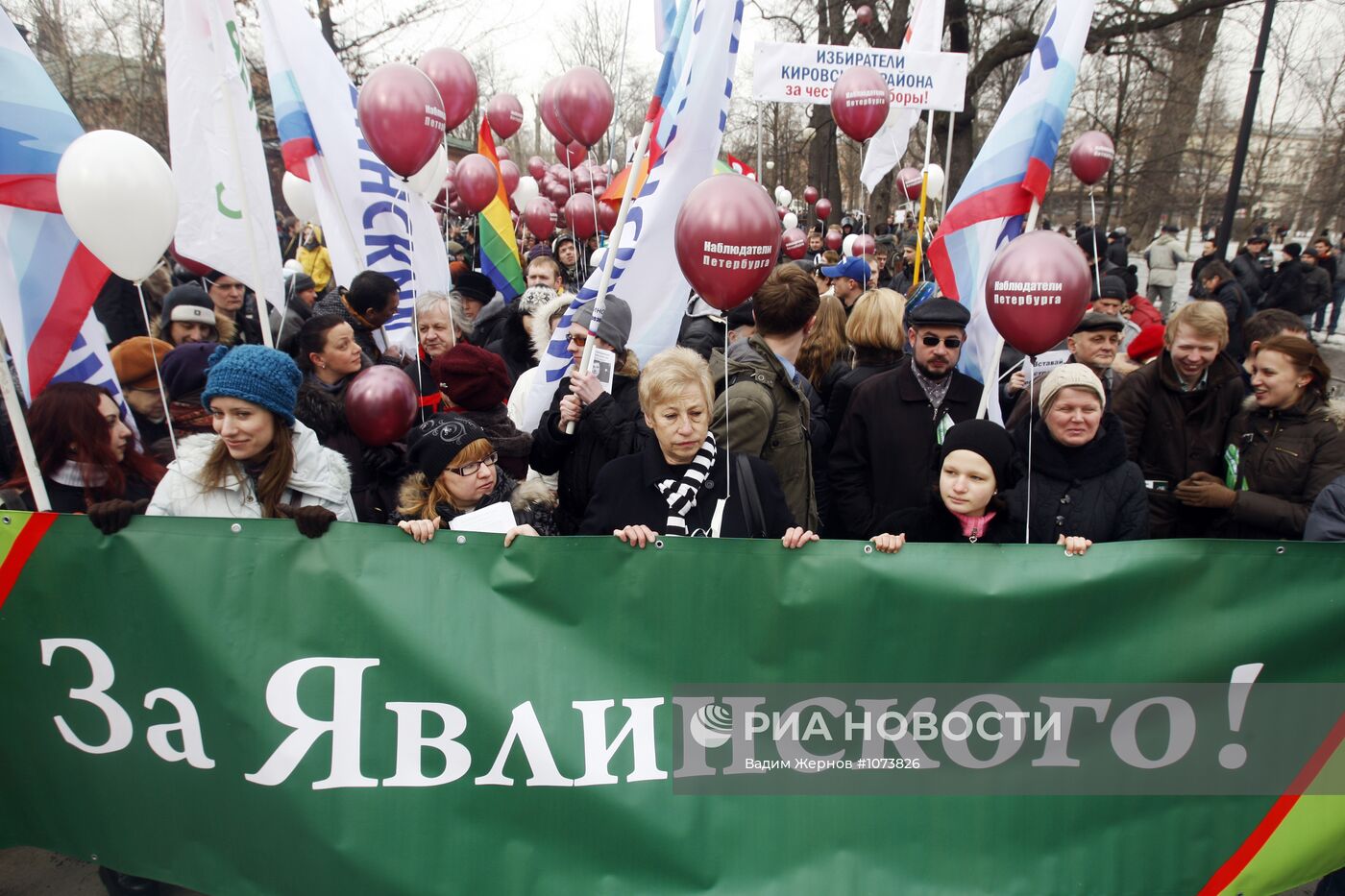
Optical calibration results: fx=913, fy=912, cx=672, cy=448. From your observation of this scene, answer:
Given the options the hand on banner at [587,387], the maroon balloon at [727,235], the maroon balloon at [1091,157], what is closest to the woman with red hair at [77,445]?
the hand on banner at [587,387]

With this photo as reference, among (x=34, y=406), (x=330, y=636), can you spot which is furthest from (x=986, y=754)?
(x=34, y=406)

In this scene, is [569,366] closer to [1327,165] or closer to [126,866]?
[126,866]

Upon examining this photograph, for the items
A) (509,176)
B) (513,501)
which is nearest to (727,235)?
(513,501)

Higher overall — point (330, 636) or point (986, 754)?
point (330, 636)

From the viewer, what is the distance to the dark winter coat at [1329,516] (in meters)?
2.75

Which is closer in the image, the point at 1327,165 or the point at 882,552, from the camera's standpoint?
the point at 882,552

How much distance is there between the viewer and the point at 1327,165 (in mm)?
20484

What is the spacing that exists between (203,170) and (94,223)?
174cm

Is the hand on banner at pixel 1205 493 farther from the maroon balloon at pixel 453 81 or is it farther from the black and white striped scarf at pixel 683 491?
the maroon balloon at pixel 453 81

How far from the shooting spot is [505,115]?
9.84m

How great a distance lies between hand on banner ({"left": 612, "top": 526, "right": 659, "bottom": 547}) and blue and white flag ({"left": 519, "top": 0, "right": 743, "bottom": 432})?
157 centimetres

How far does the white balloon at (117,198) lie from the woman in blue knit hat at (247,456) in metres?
0.80

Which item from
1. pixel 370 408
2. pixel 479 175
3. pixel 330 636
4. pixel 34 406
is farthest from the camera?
pixel 479 175

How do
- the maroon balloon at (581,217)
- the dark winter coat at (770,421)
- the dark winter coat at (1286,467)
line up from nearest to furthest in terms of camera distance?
the dark winter coat at (770,421), the dark winter coat at (1286,467), the maroon balloon at (581,217)
